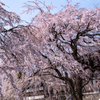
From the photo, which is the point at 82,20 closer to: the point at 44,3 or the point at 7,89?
the point at 44,3

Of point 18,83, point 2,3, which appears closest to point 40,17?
point 18,83

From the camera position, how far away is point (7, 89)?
8.96m

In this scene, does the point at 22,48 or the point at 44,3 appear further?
the point at 44,3

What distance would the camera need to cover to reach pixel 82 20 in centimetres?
838

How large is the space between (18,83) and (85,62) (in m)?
4.80

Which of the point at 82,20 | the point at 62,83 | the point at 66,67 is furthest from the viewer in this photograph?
the point at 62,83

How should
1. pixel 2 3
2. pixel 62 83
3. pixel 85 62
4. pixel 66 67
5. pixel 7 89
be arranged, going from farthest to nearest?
1. pixel 62 83
2. pixel 85 62
3. pixel 7 89
4. pixel 66 67
5. pixel 2 3

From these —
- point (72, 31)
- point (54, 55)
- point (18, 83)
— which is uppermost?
point (72, 31)

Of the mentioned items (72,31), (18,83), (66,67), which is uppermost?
(72,31)

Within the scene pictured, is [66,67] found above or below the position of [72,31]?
below

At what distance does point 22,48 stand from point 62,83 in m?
7.52

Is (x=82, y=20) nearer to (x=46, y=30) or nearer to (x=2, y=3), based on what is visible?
(x=46, y=30)

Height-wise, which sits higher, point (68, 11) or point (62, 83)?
point (68, 11)

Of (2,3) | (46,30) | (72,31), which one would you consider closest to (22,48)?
(2,3)
